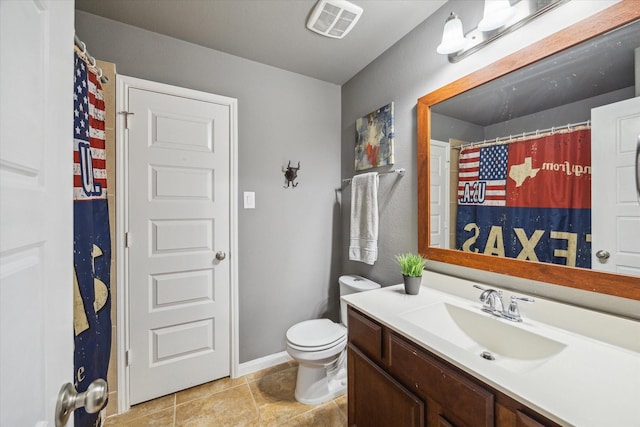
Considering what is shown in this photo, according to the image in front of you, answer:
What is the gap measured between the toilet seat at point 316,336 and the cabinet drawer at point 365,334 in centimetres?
37

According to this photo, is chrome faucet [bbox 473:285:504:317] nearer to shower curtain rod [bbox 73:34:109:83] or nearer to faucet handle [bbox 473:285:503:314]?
faucet handle [bbox 473:285:503:314]

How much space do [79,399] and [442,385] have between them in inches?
37.8

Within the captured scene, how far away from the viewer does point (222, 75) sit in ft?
6.29

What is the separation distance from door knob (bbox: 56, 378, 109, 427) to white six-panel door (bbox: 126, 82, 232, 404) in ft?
4.38

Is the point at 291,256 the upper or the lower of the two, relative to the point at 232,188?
lower

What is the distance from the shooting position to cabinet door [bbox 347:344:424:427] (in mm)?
942

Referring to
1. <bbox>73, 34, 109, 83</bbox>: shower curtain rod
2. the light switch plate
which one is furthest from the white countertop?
<bbox>73, 34, 109, 83</bbox>: shower curtain rod

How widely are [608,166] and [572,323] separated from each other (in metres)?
0.59
